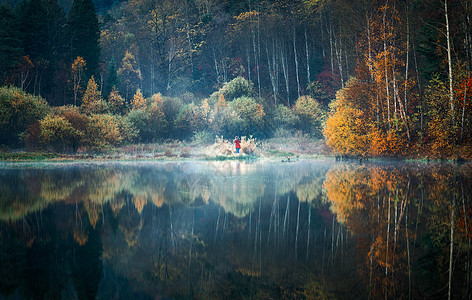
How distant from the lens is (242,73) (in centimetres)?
5488

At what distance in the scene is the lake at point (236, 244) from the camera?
464 centimetres

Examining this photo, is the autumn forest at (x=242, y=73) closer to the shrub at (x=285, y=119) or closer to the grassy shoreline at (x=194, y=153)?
the shrub at (x=285, y=119)

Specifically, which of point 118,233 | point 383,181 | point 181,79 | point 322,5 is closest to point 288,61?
point 322,5

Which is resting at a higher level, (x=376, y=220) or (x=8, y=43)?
(x=8, y=43)

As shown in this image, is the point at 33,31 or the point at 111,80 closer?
the point at 33,31

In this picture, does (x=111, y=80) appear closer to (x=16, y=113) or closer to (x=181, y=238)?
(x=16, y=113)

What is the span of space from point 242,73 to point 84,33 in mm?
20456

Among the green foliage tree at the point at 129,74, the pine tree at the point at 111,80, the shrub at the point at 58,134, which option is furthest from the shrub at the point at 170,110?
the shrub at the point at 58,134

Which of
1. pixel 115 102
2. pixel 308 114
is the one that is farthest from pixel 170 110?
pixel 308 114

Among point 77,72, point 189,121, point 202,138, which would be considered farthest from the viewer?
point 189,121

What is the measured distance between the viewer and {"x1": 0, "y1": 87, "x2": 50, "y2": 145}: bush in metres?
31.2

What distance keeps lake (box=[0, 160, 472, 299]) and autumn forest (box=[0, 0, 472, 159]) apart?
1489 centimetres

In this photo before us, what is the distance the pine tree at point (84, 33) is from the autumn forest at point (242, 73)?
0.46ft

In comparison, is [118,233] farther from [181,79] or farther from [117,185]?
[181,79]
